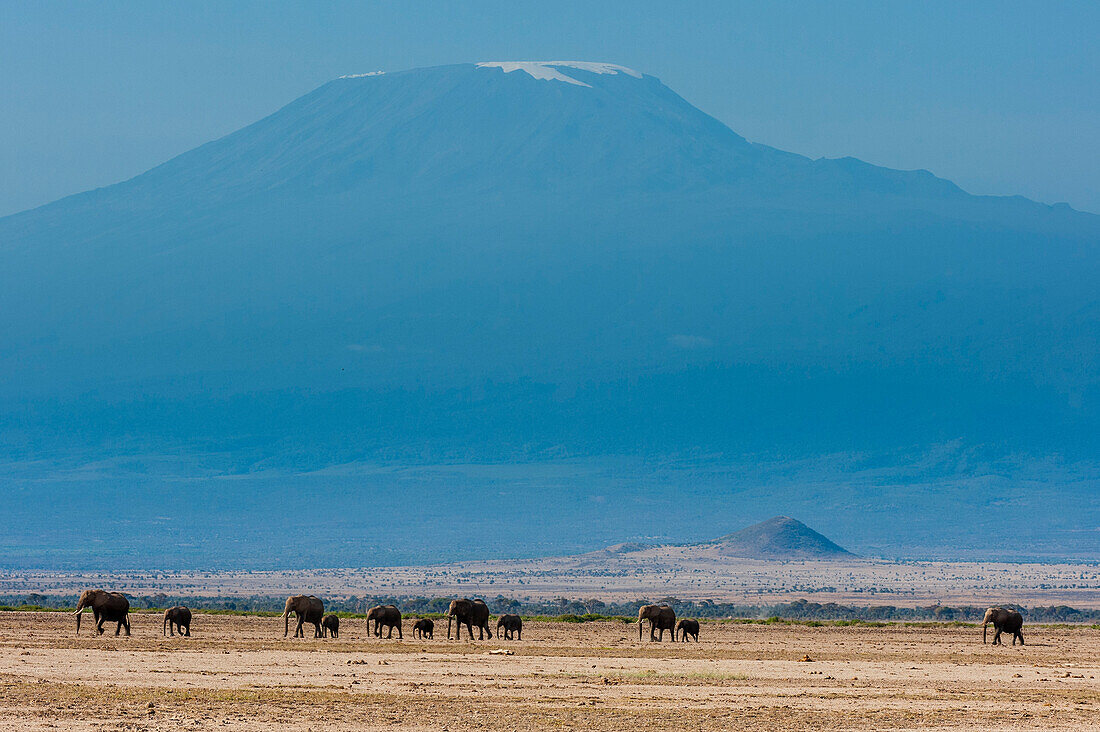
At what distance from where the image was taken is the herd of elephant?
110 feet

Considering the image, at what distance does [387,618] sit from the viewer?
116ft

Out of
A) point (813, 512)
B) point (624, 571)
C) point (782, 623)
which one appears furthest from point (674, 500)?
point (782, 623)

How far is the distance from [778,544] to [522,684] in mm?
106494

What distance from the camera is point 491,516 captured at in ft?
598

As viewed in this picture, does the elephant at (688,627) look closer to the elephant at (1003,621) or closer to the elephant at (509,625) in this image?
the elephant at (509,625)

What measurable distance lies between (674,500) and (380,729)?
563 feet

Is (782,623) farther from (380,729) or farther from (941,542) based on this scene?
(941,542)

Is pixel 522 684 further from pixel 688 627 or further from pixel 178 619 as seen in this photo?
pixel 688 627

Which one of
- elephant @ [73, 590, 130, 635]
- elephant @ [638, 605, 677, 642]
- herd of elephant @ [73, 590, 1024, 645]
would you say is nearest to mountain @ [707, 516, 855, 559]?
herd of elephant @ [73, 590, 1024, 645]

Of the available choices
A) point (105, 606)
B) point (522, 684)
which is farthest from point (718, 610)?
point (522, 684)

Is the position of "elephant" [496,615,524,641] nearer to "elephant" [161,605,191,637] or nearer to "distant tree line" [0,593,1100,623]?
"elephant" [161,605,191,637]

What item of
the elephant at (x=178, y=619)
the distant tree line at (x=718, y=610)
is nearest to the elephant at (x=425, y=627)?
the elephant at (x=178, y=619)

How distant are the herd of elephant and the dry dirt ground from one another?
1.76 feet

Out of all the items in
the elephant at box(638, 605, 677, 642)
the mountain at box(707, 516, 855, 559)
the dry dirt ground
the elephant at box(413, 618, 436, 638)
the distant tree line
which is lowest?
the dry dirt ground
